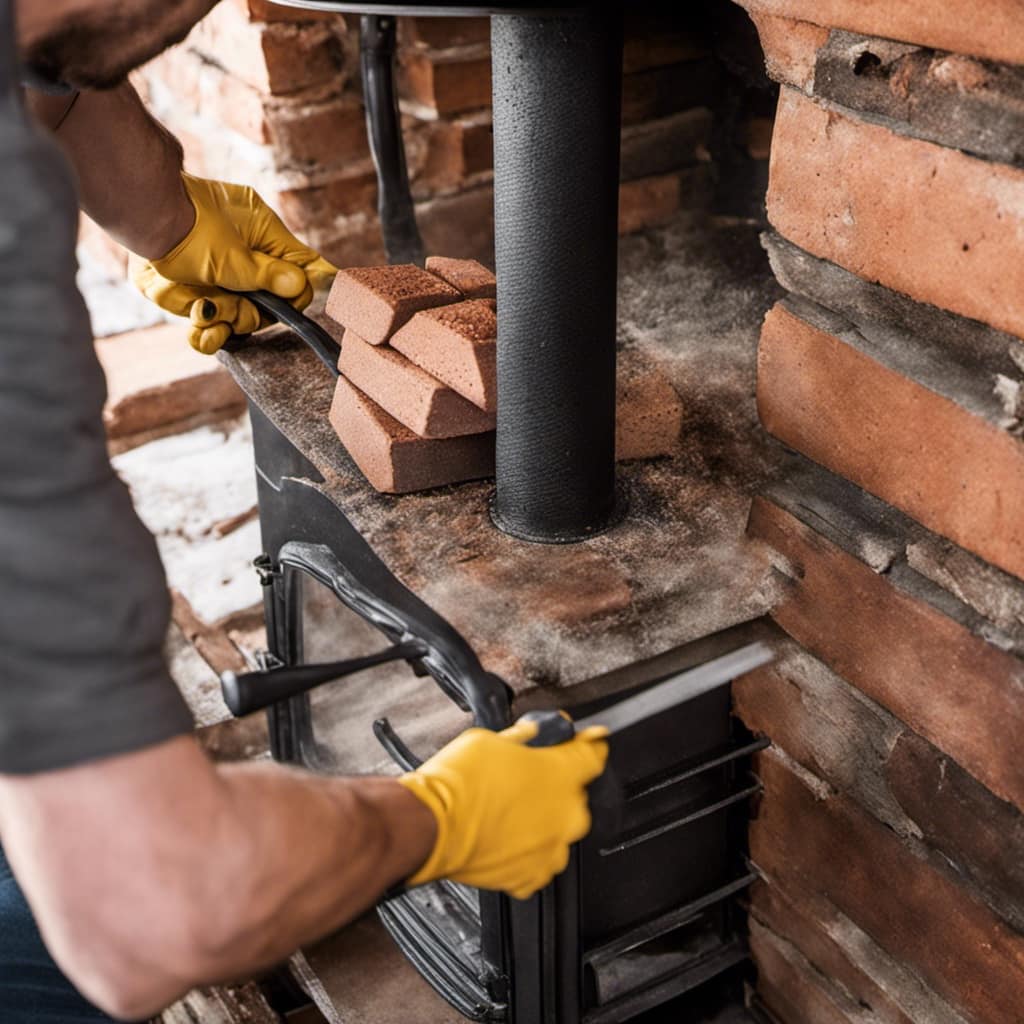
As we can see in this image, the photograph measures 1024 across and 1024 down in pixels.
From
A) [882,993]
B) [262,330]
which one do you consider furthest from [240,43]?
[882,993]

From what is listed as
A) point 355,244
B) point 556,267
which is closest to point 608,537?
point 556,267

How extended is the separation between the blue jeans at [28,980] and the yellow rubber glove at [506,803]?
2.30 ft

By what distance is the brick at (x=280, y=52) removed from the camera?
6.89ft

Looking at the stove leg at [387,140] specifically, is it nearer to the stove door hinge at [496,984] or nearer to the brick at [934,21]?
the brick at [934,21]

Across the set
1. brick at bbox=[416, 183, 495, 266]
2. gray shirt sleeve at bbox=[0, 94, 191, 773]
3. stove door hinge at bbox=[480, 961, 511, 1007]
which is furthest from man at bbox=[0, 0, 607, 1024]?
brick at bbox=[416, 183, 495, 266]

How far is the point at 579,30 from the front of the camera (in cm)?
113

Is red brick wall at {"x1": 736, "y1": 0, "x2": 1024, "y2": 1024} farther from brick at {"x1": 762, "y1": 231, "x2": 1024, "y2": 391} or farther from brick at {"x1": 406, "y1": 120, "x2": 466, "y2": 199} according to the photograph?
brick at {"x1": 406, "y1": 120, "x2": 466, "y2": 199}

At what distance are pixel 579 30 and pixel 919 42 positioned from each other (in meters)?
0.30

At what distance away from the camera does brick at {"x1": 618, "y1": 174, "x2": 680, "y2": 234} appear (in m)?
2.12

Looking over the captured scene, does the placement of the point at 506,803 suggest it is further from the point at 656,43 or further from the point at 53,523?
the point at 656,43

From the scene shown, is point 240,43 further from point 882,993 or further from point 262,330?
point 882,993

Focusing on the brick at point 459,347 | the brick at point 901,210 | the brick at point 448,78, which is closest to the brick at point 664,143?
the brick at point 448,78

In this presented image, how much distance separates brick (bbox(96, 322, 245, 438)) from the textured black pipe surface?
144cm

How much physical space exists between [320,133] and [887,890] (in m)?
1.55
